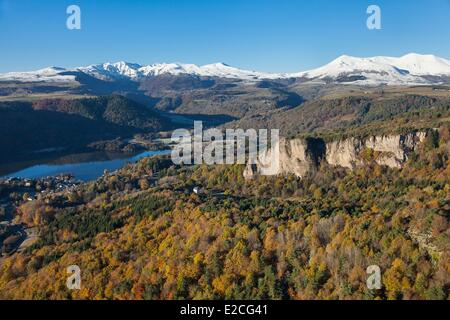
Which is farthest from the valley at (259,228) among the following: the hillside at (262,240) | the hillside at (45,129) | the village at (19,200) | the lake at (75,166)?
the hillside at (45,129)

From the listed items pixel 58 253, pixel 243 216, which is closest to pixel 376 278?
pixel 243 216

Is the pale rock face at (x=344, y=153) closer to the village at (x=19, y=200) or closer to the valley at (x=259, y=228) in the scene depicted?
the valley at (x=259, y=228)

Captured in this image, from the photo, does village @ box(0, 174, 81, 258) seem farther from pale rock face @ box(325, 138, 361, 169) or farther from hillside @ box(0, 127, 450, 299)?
pale rock face @ box(325, 138, 361, 169)

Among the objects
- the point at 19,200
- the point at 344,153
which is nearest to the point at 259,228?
the point at 344,153

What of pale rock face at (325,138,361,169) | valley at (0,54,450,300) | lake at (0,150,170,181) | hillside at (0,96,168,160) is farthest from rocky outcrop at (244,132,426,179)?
hillside at (0,96,168,160)

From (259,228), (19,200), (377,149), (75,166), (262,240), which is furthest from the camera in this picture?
(75,166)

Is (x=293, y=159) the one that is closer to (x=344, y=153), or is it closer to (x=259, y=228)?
(x=344, y=153)
